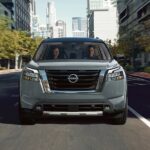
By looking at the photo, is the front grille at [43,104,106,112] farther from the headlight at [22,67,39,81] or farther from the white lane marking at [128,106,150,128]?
the white lane marking at [128,106,150,128]

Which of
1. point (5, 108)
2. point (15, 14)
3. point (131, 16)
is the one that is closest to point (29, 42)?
point (15, 14)

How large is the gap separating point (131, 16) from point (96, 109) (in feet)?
378

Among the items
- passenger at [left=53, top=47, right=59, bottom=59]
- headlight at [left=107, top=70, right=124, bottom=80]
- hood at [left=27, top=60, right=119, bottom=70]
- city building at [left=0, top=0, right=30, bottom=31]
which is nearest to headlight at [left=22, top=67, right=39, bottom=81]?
hood at [left=27, top=60, right=119, bottom=70]

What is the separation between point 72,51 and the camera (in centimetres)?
1104

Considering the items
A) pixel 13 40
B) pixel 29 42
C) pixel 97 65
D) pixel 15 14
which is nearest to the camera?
pixel 97 65

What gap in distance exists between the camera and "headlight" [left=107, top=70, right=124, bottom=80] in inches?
385

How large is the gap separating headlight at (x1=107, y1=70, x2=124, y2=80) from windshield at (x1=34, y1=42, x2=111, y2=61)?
0.99 meters

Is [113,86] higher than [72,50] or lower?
lower

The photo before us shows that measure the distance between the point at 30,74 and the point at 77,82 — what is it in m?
0.94

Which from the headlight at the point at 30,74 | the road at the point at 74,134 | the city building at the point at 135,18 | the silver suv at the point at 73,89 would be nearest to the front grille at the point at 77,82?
the silver suv at the point at 73,89

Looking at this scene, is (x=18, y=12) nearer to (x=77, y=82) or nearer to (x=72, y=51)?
(x=72, y=51)

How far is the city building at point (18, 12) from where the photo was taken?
153375mm

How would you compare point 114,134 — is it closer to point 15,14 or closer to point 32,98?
point 32,98

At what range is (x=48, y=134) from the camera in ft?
30.3
